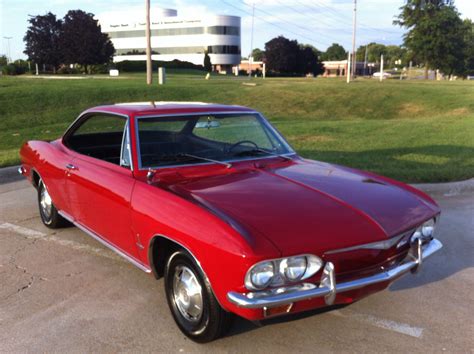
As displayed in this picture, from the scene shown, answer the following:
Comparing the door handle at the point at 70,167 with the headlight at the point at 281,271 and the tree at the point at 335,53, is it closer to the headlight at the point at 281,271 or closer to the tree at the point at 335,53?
the headlight at the point at 281,271

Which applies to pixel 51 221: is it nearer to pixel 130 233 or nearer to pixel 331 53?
pixel 130 233

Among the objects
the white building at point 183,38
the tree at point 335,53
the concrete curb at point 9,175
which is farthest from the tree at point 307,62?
the concrete curb at point 9,175

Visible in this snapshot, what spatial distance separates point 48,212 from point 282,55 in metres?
81.4

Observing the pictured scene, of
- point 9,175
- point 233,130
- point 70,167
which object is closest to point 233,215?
point 233,130

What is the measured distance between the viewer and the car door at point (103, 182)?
146 inches

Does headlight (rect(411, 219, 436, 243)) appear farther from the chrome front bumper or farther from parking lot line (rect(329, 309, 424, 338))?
parking lot line (rect(329, 309, 424, 338))

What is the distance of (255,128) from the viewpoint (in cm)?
464

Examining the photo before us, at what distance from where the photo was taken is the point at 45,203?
551 cm

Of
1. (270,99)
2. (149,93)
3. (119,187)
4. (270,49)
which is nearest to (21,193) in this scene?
(119,187)

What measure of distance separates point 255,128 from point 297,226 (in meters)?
1.98

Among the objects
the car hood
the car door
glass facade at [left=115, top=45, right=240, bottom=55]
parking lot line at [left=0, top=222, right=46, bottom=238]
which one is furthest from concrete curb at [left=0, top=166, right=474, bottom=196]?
glass facade at [left=115, top=45, right=240, bottom=55]

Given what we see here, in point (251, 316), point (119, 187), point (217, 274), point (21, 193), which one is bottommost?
point (21, 193)

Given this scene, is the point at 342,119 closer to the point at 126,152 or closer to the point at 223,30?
the point at 126,152

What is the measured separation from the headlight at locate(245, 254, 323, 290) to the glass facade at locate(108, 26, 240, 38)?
311 ft
